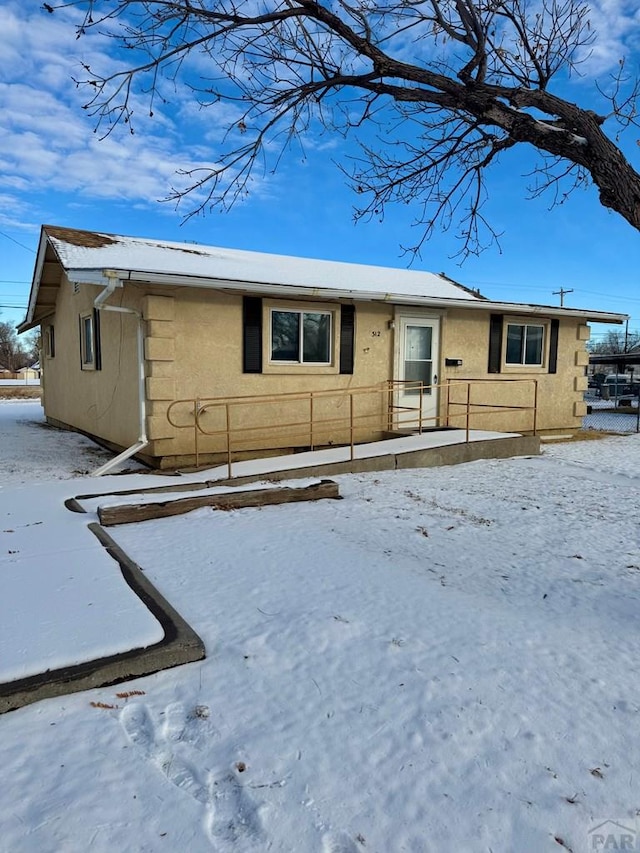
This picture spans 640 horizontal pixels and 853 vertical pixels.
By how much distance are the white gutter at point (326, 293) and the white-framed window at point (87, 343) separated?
119 inches

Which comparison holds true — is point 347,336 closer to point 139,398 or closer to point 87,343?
point 139,398

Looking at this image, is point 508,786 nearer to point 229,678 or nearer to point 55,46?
point 229,678

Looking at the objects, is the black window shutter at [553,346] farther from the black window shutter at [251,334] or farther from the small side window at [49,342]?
the small side window at [49,342]

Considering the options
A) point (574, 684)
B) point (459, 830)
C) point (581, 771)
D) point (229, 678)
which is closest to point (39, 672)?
point (229, 678)

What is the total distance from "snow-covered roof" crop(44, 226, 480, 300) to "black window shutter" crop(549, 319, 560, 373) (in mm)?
1795

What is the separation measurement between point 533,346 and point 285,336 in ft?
18.9

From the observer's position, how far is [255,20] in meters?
4.01

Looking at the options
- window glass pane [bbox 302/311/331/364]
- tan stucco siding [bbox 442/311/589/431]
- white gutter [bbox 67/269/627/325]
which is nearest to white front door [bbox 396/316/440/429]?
tan stucco siding [bbox 442/311/589/431]

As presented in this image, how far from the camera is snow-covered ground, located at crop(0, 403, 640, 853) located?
1.68 m

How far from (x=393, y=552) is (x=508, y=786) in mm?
2528

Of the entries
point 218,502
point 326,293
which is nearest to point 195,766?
point 218,502

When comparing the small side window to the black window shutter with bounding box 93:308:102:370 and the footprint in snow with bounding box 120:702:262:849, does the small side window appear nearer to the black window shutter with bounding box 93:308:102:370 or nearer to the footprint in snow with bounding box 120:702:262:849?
the black window shutter with bounding box 93:308:102:370

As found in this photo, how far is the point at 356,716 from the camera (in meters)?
2.23

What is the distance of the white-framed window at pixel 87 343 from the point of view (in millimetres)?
9914
